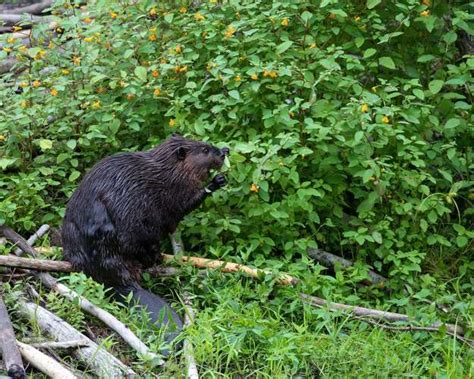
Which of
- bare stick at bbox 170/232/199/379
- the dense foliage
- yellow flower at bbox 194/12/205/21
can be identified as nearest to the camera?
bare stick at bbox 170/232/199/379

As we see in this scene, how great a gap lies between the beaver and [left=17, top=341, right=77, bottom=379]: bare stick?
0.81 metres

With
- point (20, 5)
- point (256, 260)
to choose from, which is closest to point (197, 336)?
point (256, 260)

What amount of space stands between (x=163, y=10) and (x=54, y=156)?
1.39m

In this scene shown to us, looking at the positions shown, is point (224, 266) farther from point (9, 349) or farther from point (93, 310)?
point (9, 349)

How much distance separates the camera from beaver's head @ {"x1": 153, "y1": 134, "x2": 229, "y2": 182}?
5.34 metres

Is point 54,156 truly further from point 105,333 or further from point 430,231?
point 430,231

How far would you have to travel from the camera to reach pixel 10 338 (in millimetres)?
4293

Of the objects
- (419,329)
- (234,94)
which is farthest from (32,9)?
(419,329)

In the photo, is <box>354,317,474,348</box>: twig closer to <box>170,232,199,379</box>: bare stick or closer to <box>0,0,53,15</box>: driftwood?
<box>170,232,199,379</box>: bare stick

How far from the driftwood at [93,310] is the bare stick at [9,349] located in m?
0.44

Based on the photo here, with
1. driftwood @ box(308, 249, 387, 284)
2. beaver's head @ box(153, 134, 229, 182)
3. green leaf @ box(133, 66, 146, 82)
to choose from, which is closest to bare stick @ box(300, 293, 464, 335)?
driftwood @ box(308, 249, 387, 284)

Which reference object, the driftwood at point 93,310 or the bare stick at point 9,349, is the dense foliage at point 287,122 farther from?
the bare stick at point 9,349

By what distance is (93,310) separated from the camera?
4.75 metres

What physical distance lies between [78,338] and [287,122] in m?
2.05
